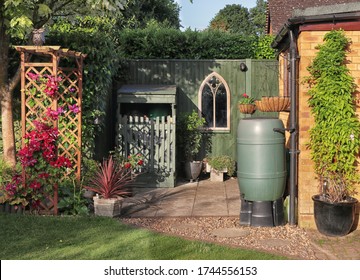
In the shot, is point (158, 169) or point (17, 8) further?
point (158, 169)

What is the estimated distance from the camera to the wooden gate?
10406 mm

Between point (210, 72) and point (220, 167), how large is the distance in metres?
2.45

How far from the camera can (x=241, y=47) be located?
43.9ft

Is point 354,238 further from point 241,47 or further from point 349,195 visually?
point 241,47

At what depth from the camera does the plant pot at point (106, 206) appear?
24.7ft

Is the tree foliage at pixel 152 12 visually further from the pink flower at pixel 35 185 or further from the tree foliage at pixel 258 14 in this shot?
the tree foliage at pixel 258 14

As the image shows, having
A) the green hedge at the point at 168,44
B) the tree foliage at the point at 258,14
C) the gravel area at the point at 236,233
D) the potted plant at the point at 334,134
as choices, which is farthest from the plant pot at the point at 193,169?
the tree foliage at the point at 258,14

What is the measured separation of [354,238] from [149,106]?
6.22 m

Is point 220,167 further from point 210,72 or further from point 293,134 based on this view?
point 293,134

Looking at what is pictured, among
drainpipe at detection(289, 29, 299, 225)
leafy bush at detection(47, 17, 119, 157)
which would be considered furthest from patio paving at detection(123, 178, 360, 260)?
leafy bush at detection(47, 17, 119, 157)

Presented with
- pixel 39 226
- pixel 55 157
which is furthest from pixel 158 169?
pixel 39 226

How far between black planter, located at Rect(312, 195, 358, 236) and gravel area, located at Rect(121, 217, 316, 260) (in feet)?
1.03

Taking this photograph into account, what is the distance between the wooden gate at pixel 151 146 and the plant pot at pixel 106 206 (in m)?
2.76

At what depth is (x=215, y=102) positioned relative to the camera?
12.2 m
